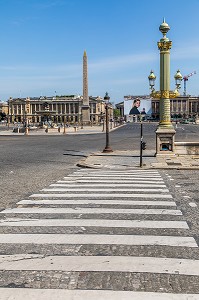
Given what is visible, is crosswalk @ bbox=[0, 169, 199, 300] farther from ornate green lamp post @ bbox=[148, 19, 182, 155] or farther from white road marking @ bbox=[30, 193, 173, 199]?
ornate green lamp post @ bbox=[148, 19, 182, 155]

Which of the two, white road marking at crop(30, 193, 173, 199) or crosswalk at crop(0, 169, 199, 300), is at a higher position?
white road marking at crop(30, 193, 173, 199)

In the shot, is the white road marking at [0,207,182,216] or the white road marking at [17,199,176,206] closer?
the white road marking at [0,207,182,216]

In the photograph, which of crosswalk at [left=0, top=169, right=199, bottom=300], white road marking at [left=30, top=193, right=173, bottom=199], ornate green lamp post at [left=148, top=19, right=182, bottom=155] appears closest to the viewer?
crosswalk at [left=0, top=169, right=199, bottom=300]

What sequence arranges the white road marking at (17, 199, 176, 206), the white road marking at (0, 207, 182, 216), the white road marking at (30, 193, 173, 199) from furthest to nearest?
the white road marking at (30, 193, 173, 199) < the white road marking at (17, 199, 176, 206) < the white road marking at (0, 207, 182, 216)

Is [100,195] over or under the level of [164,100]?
under

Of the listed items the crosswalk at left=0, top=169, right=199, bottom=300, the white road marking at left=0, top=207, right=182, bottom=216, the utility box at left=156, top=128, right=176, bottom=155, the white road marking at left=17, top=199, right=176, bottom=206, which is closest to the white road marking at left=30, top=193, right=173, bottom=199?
the crosswalk at left=0, top=169, right=199, bottom=300

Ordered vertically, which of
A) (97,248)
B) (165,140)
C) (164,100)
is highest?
(164,100)

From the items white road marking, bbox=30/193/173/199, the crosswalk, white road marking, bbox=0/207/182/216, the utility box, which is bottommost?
the crosswalk

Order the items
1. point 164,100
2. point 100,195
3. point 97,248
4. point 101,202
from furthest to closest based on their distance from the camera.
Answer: point 164,100 < point 100,195 < point 101,202 < point 97,248

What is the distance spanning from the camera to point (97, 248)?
6.10 meters

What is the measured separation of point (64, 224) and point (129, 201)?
2452mm

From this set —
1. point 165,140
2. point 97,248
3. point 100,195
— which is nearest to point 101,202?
point 100,195

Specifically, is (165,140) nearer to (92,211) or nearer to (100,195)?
(100,195)

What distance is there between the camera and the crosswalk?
4648 mm
